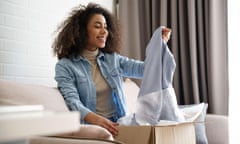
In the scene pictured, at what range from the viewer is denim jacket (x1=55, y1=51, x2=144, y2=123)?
5.23 feet

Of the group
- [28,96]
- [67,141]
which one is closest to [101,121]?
[28,96]

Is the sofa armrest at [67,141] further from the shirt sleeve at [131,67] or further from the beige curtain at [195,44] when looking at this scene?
the beige curtain at [195,44]

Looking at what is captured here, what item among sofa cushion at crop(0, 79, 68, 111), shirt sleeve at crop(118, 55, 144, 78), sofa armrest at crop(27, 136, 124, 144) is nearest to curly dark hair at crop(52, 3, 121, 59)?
shirt sleeve at crop(118, 55, 144, 78)

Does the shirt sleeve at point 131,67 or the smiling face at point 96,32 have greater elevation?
the smiling face at point 96,32

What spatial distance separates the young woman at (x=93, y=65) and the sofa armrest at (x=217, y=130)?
1.72 feet

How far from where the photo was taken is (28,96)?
51.4 inches

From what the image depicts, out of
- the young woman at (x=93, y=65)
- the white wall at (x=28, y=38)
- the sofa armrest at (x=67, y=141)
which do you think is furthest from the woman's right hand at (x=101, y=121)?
the white wall at (x=28, y=38)

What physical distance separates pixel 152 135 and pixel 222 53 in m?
1.49

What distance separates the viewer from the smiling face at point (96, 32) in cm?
182

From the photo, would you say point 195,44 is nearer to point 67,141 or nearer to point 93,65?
point 93,65

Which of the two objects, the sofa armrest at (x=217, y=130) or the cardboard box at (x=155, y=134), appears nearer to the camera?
the cardboard box at (x=155, y=134)

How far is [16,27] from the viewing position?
6.33ft

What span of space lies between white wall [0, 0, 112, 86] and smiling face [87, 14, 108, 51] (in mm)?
372

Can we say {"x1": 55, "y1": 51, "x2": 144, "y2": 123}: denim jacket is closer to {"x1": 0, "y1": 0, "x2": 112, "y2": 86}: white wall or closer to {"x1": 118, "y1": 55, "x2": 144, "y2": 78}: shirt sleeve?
{"x1": 118, "y1": 55, "x2": 144, "y2": 78}: shirt sleeve
